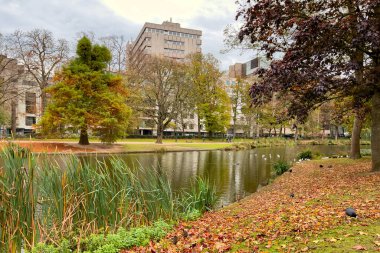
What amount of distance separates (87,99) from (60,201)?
83.7 feet

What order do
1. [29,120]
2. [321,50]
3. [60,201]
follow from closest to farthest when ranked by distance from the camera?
[60,201], [321,50], [29,120]

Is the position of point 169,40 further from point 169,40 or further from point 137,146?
point 137,146

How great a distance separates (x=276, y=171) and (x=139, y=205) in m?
10.4

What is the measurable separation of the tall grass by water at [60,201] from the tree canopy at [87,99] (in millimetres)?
22804

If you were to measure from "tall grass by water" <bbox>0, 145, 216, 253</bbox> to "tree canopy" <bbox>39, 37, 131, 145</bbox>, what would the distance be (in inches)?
898

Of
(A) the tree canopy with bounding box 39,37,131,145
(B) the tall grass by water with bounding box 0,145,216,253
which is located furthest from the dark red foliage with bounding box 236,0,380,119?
(A) the tree canopy with bounding box 39,37,131,145

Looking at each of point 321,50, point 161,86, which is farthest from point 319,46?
point 161,86

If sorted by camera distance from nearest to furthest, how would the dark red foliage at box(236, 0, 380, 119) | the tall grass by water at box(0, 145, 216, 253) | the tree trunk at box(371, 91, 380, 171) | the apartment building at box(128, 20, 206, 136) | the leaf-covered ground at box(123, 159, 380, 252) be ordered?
1. the leaf-covered ground at box(123, 159, 380, 252)
2. the tall grass by water at box(0, 145, 216, 253)
3. the dark red foliage at box(236, 0, 380, 119)
4. the tree trunk at box(371, 91, 380, 171)
5. the apartment building at box(128, 20, 206, 136)

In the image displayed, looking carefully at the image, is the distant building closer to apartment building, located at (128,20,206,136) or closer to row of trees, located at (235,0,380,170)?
apartment building, located at (128,20,206,136)

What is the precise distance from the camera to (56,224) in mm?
5309

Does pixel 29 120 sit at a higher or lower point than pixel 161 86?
lower

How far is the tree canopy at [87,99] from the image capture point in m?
27.8

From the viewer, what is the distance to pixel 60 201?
5270 millimetres

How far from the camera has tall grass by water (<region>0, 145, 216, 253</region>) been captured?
16.7 feet
